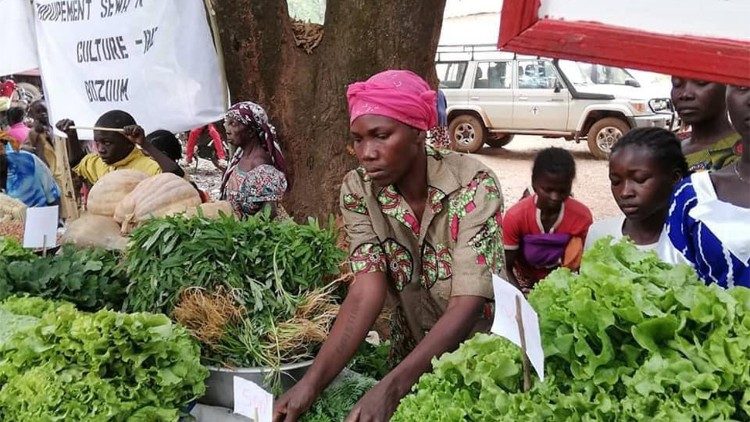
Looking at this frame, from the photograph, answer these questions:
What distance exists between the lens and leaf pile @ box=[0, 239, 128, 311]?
8.87ft

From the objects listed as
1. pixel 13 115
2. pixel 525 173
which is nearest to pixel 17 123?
pixel 13 115

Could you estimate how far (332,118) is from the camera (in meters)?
4.67

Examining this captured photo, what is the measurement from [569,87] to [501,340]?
1434 centimetres

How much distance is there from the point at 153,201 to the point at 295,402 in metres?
1.41

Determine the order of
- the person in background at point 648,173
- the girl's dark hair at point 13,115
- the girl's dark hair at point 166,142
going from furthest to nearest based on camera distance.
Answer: the girl's dark hair at point 13,115 → the girl's dark hair at point 166,142 → the person in background at point 648,173

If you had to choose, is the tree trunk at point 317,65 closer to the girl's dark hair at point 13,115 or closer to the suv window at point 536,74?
the girl's dark hair at point 13,115

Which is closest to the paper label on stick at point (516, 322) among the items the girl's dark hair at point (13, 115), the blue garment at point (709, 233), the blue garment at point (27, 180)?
the blue garment at point (709, 233)

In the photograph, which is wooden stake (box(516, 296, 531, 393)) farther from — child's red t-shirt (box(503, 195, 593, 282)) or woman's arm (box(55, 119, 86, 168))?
woman's arm (box(55, 119, 86, 168))

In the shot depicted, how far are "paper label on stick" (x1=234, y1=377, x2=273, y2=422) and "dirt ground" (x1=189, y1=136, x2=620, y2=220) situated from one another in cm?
718

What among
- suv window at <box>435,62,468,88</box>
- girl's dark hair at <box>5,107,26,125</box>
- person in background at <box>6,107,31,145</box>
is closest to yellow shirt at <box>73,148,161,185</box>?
person in background at <box>6,107,31,145</box>

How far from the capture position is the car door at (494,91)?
1595 cm

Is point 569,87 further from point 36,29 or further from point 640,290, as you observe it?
point 640,290

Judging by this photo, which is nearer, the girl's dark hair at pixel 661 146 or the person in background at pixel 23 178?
the girl's dark hair at pixel 661 146

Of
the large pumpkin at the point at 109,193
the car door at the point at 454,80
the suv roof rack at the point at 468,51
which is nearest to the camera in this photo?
the large pumpkin at the point at 109,193
